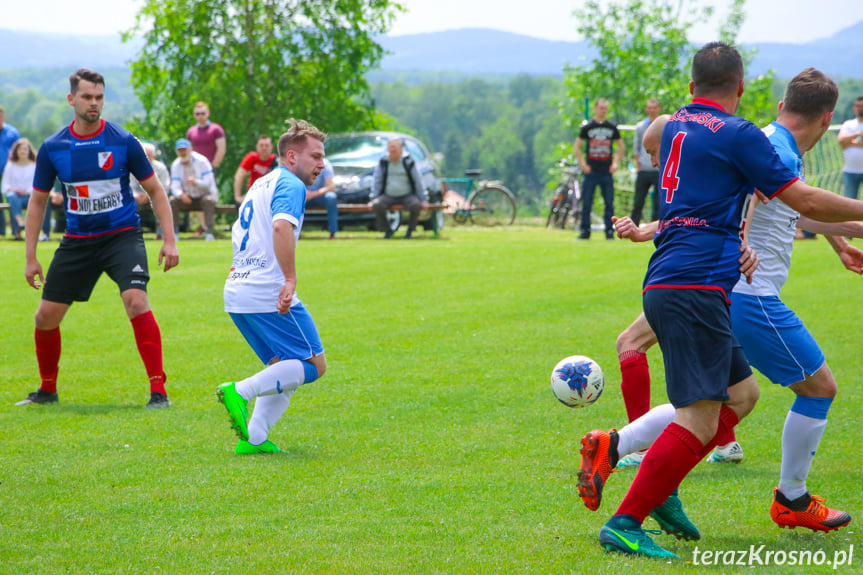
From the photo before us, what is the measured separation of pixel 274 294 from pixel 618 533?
2.55 metres

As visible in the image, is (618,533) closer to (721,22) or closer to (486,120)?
(721,22)

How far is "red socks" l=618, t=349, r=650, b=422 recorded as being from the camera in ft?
16.9

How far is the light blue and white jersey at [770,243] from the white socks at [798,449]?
613mm

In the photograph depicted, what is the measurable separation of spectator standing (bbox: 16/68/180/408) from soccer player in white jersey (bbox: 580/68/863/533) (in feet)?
12.7

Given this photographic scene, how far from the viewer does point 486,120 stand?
160 m

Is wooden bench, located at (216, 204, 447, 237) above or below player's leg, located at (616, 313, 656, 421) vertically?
below

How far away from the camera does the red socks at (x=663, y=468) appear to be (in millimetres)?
3814

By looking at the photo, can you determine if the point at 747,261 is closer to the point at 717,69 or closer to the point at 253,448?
the point at 717,69

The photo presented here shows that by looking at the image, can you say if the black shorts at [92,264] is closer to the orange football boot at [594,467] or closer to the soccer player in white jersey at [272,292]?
the soccer player in white jersey at [272,292]

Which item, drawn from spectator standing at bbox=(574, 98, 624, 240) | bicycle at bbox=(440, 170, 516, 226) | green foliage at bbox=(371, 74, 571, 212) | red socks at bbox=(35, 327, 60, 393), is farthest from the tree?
green foliage at bbox=(371, 74, 571, 212)

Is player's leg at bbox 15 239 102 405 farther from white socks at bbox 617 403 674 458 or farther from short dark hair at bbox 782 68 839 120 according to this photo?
short dark hair at bbox 782 68 839 120

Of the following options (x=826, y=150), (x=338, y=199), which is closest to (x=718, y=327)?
(x=338, y=199)

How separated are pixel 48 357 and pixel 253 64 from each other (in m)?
21.4

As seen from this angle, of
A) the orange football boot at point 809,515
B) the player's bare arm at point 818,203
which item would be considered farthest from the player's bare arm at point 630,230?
the orange football boot at point 809,515
